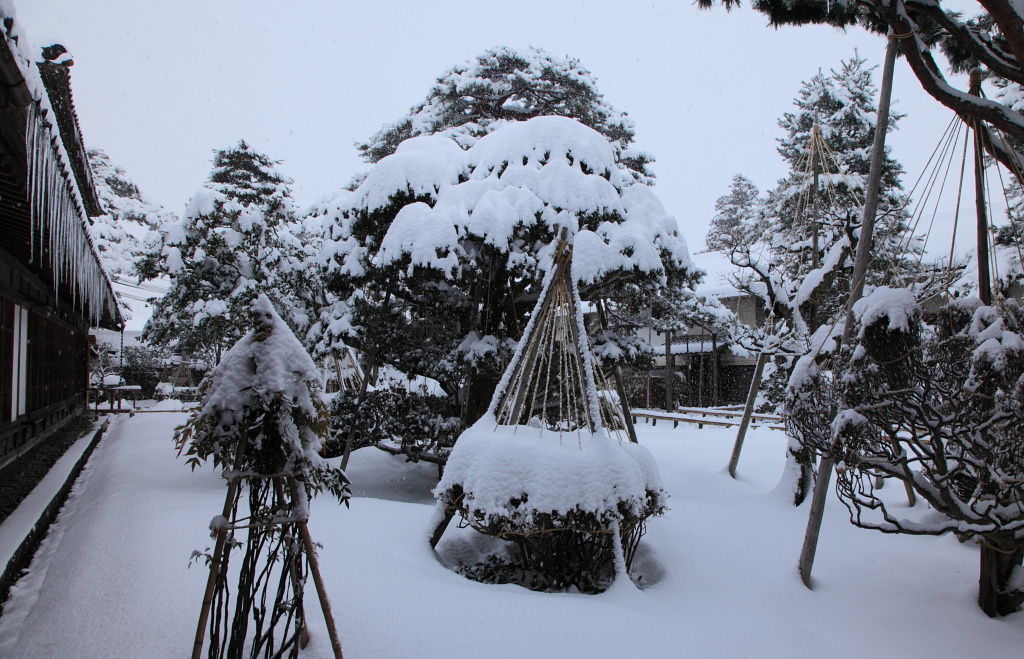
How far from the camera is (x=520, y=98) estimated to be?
11367mm

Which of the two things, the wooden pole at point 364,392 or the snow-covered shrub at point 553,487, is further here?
the wooden pole at point 364,392

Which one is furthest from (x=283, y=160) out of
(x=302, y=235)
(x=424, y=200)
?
(x=424, y=200)

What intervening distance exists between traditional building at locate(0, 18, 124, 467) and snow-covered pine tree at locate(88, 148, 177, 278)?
23.9 feet

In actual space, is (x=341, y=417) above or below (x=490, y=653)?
above

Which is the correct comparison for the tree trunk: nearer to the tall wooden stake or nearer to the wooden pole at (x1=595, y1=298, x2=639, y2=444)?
the tall wooden stake

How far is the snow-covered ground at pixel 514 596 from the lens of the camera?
2561 mm

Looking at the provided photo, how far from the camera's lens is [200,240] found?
7504 mm

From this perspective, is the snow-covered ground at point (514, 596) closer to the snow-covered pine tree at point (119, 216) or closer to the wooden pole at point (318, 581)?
the wooden pole at point (318, 581)

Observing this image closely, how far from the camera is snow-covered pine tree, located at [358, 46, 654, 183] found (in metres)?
11.0

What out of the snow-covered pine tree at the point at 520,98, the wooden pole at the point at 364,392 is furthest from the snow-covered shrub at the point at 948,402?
the snow-covered pine tree at the point at 520,98

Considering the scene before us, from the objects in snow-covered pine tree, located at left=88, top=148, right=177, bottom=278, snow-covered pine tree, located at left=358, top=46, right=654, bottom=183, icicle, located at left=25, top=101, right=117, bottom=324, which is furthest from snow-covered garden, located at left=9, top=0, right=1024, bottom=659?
snow-covered pine tree, located at left=88, top=148, right=177, bottom=278

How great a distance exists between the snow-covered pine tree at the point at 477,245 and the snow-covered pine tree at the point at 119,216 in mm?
10502

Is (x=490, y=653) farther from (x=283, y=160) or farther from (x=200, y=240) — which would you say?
(x=283, y=160)

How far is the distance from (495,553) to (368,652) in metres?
1.92
